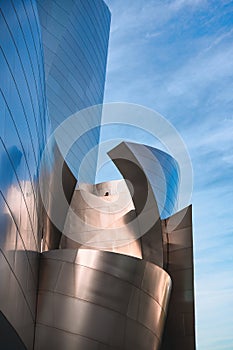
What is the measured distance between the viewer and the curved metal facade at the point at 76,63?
43.2 metres

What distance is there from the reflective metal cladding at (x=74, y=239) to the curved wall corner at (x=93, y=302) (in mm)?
33

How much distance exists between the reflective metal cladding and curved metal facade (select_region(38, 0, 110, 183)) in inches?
625

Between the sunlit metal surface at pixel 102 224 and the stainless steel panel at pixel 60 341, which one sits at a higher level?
the sunlit metal surface at pixel 102 224

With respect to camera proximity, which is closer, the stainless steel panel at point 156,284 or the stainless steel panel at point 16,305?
the stainless steel panel at point 16,305

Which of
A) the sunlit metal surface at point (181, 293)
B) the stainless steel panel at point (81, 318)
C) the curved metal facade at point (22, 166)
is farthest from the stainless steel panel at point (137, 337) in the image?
the sunlit metal surface at point (181, 293)

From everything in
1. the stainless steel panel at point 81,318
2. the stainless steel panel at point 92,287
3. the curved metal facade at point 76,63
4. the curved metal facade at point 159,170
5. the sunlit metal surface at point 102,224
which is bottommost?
the stainless steel panel at point 81,318

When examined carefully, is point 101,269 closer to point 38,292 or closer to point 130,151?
point 38,292

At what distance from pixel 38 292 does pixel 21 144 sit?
6289 mm

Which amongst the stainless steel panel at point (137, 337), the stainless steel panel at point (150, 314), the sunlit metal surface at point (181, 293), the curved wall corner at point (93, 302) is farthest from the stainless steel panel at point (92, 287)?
the sunlit metal surface at point (181, 293)

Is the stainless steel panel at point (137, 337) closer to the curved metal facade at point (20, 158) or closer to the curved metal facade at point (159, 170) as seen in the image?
the curved metal facade at point (20, 158)

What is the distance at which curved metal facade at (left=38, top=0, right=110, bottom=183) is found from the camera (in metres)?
43.2

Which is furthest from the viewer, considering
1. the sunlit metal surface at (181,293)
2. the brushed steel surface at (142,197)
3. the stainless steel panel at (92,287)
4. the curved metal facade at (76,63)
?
the curved metal facade at (76,63)

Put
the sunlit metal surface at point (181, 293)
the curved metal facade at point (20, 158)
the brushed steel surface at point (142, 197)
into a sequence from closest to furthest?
the curved metal facade at point (20, 158) < the brushed steel surface at point (142, 197) < the sunlit metal surface at point (181, 293)

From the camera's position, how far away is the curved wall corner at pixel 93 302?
16.8m
